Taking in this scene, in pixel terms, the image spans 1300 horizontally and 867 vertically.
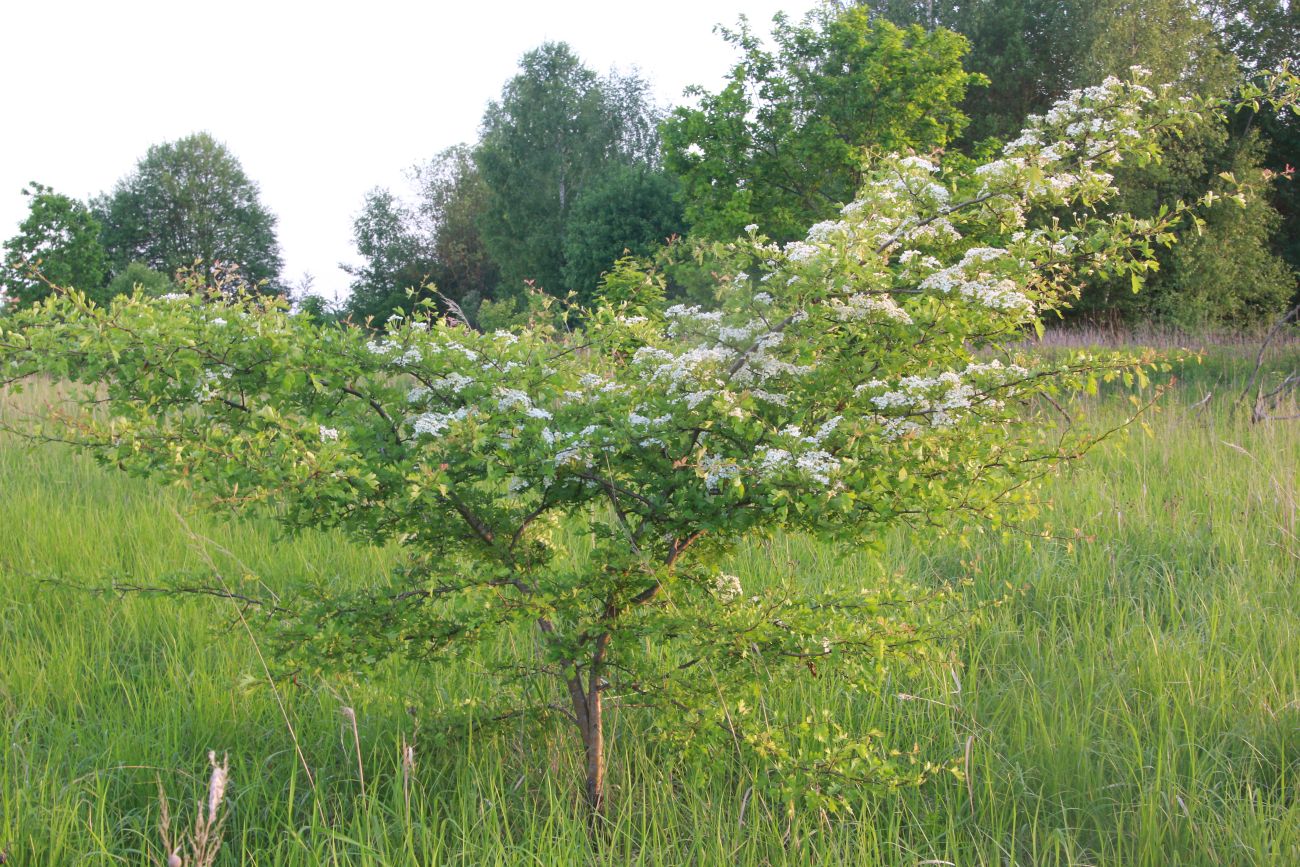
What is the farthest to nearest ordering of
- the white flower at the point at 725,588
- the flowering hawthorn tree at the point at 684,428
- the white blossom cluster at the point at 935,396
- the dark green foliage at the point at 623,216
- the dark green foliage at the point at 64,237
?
the dark green foliage at the point at 64,237
the dark green foliage at the point at 623,216
the white flower at the point at 725,588
the flowering hawthorn tree at the point at 684,428
the white blossom cluster at the point at 935,396

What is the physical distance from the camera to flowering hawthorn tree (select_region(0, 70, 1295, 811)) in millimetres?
2332

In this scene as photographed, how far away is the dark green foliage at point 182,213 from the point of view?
5284cm

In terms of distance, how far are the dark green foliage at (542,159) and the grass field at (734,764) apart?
3902 centimetres

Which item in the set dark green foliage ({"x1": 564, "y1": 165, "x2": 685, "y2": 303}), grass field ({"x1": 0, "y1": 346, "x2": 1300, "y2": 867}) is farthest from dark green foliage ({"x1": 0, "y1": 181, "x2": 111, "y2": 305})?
grass field ({"x1": 0, "y1": 346, "x2": 1300, "y2": 867})

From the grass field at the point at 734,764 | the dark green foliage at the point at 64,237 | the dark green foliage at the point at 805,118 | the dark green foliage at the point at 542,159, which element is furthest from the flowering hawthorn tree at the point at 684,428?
the dark green foliage at the point at 64,237

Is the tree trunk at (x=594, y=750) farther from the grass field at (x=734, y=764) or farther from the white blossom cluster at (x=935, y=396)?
the white blossom cluster at (x=935, y=396)

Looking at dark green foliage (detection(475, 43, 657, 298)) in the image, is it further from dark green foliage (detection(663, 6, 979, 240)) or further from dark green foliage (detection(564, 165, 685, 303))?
dark green foliage (detection(663, 6, 979, 240))

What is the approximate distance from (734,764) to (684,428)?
1337 millimetres

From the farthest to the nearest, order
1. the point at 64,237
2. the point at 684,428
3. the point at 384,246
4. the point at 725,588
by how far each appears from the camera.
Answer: the point at 384,246
the point at 64,237
the point at 725,588
the point at 684,428

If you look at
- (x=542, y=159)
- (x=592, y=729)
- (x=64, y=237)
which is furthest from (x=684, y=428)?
(x=64, y=237)

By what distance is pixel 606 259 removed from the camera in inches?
1497

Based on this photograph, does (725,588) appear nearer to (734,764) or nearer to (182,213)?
(734,764)

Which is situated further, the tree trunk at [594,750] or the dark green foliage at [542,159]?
the dark green foliage at [542,159]

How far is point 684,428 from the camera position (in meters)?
2.52
